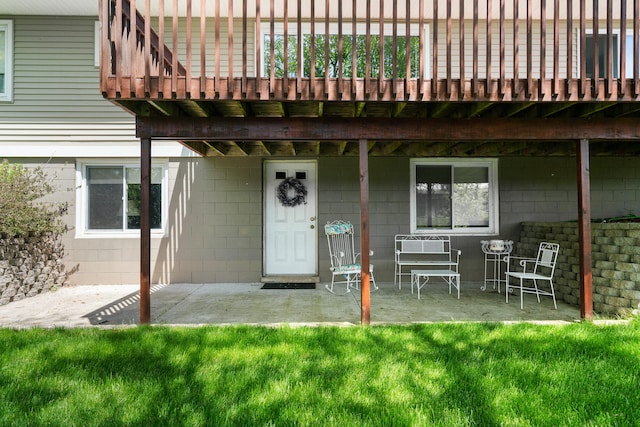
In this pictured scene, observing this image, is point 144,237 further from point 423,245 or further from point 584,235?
point 584,235

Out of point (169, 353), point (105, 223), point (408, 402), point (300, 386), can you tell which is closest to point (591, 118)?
point (408, 402)

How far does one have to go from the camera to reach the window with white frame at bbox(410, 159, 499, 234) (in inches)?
249

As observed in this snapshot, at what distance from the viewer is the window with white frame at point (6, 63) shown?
6.12 m

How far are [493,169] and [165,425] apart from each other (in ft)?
20.1

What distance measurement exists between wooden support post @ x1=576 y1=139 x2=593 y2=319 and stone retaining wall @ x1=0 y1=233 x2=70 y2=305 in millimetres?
6720

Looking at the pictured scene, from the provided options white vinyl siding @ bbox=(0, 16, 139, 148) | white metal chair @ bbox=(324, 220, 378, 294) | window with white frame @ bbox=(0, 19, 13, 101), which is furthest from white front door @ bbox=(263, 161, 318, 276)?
window with white frame @ bbox=(0, 19, 13, 101)

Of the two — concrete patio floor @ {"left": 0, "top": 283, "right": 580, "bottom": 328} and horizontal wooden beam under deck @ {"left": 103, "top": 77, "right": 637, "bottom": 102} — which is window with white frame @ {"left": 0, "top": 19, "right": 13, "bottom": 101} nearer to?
concrete patio floor @ {"left": 0, "top": 283, "right": 580, "bottom": 328}

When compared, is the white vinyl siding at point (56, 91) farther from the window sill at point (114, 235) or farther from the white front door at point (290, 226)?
the white front door at point (290, 226)

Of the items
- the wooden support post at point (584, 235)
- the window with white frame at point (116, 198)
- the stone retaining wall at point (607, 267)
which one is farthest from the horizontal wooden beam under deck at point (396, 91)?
the window with white frame at point (116, 198)

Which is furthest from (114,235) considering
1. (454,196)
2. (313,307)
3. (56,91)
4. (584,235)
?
(584,235)

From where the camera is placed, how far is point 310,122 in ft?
12.4

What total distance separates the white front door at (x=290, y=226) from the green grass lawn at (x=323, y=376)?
292 cm

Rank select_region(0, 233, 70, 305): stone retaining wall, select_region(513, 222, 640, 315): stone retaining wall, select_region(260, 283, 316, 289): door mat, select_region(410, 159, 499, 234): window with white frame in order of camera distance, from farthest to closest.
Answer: select_region(410, 159, 499, 234): window with white frame, select_region(260, 283, 316, 289): door mat, select_region(0, 233, 70, 305): stone retaining wall, select_region(513, 222, 640, 315): stone retaining wall

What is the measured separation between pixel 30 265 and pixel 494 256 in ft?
23.0
